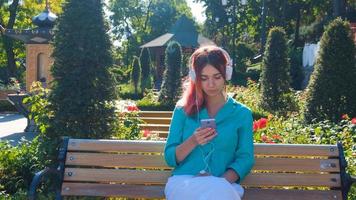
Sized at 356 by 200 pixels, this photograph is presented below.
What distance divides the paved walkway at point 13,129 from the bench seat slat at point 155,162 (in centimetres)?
826

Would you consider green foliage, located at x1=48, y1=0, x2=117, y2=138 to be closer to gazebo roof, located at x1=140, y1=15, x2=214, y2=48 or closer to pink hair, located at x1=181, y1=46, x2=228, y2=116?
pink hair, located at x1=181, y1=46, x2=228, y2=116

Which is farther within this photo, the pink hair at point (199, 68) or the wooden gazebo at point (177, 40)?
the wooden gazebo at point (177, 40)

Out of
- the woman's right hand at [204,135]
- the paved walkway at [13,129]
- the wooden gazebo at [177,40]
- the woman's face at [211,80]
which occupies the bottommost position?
the paved walkway at [13,129]

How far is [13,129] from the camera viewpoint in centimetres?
1603

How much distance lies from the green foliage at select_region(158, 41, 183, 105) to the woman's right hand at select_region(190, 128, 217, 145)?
552 inches

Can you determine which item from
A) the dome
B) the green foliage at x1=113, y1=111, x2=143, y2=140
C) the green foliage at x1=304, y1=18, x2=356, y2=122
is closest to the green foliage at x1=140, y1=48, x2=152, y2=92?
the dome

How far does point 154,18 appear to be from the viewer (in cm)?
6400

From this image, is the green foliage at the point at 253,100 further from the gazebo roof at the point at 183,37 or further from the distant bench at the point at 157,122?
the gazebo roof at the point at 183,37

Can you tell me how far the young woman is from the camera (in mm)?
3539

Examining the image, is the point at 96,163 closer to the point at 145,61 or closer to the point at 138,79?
the point at 138,79

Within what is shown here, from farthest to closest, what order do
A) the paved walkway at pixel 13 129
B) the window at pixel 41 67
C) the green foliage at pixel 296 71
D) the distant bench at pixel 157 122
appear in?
1. the green foliage at pixel 296 71
2. the window at pixel 41 67
3. the paved walkway at pixel 13 129
4. the distant bench at pixel 157 122

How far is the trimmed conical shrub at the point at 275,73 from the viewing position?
13898 mm

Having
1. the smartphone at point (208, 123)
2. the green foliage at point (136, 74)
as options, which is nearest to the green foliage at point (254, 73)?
the green foliage at point (136, 74)

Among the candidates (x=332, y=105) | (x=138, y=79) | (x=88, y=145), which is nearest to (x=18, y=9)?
(x=138, y=79)
